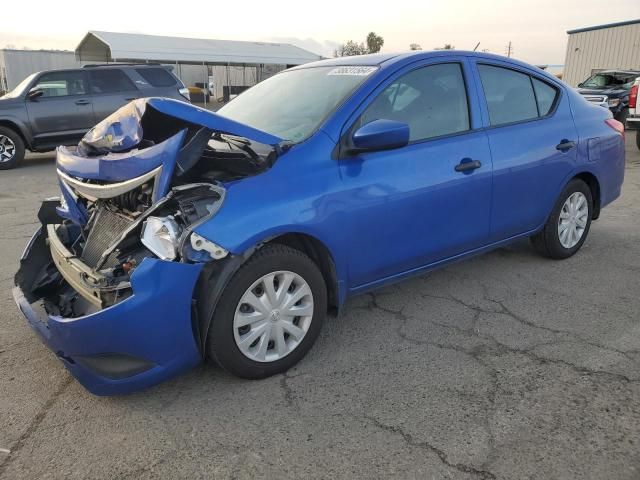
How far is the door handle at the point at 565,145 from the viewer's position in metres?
4.22

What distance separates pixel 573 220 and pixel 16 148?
10.2 meters

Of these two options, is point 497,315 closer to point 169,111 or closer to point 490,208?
point 490,208

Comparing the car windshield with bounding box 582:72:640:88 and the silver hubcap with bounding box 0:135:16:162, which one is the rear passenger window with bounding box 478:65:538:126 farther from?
the car windshield with bounding box 582:72:640:88

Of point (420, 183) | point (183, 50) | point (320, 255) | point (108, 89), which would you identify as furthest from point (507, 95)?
point (183, 50)

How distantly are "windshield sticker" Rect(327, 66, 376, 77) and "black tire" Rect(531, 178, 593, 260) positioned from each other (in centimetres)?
203

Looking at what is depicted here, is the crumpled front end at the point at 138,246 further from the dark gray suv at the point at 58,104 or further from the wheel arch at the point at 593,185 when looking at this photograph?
the dark gray suv at the point at 58,104

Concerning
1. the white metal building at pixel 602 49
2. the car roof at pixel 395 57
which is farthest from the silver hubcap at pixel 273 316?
the white metal building at pixel 602 49

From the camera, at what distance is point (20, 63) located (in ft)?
110

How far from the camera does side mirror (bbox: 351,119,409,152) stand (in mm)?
2969

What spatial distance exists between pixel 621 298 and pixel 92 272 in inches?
139

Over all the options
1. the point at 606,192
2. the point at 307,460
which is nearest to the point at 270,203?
the point at 307,460

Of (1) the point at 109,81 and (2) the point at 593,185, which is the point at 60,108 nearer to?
(1) the point at 109,81

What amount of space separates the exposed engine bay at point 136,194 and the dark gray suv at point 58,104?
869 centimetres

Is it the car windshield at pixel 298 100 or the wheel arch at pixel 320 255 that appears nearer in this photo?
the wheel arch at pixel 320 255
